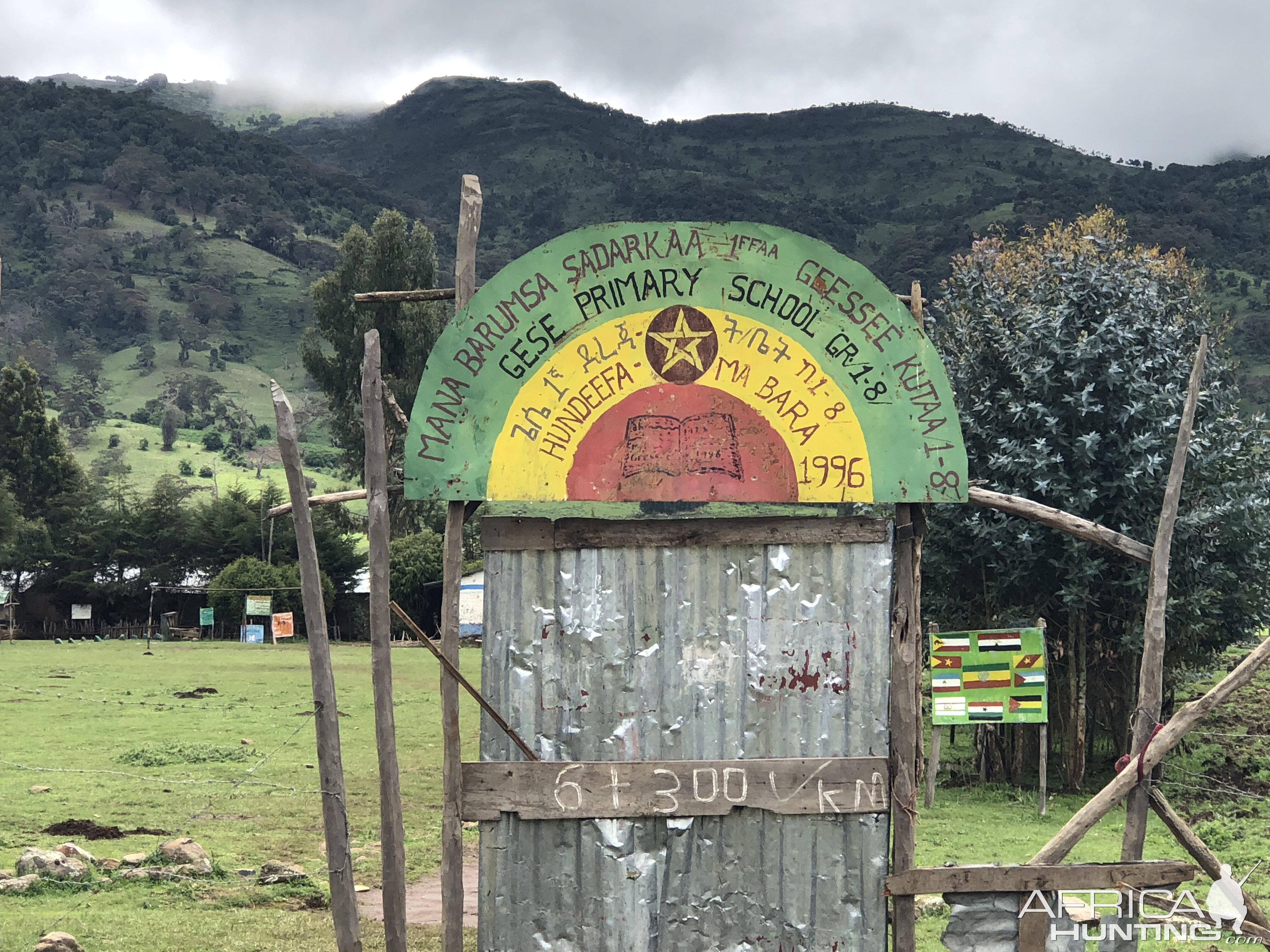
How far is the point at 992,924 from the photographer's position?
21.2 ft

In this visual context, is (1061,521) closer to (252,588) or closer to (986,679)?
(986,679)

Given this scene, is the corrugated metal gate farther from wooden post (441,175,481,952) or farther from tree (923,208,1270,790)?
tree (923,208,1270,790)

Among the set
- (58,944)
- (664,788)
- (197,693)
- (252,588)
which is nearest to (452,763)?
(664,788)

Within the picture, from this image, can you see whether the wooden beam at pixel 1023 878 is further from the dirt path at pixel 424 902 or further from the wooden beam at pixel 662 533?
the dirt path at pixel 424 902

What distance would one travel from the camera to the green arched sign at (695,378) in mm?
6281

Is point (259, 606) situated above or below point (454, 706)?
below

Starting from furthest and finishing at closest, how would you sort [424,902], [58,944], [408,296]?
[424,902] → [58,944] → [408,296]

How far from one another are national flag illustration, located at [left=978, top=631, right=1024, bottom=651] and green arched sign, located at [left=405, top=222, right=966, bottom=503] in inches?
387

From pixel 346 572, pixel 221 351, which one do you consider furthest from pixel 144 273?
pixel 346 572

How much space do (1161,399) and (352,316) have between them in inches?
1388

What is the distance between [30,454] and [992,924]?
2289 inches

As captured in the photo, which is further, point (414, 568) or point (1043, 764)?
point (414, 568)

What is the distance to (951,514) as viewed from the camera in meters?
18.1

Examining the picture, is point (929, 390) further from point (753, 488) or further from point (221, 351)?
point (221, 351)
